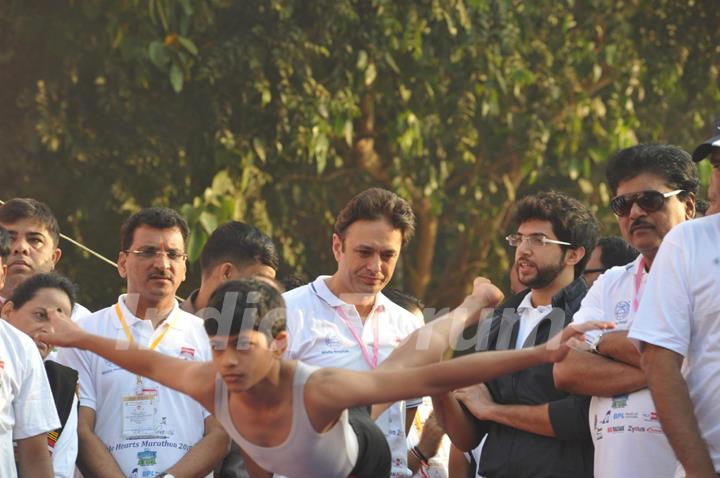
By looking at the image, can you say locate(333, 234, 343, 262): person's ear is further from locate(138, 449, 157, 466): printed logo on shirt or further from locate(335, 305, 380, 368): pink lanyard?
locate(138, 449, 157, 466): printed logo on shirt

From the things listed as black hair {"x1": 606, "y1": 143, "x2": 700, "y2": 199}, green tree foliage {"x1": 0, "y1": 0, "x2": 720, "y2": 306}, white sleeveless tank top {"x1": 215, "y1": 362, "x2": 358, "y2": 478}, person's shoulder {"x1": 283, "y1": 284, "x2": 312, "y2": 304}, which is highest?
green tree foliage {"x1": 0, "y1": 0, "x2": 720, "y2": 306}

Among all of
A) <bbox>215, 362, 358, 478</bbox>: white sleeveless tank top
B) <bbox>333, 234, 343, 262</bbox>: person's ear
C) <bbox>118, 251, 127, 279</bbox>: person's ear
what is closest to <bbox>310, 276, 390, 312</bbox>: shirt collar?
<bbox>333, 234, 343, 262</bbox>: person's ear

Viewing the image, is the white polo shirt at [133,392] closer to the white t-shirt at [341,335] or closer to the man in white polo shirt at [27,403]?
the man in white polo shirt at [27,403]

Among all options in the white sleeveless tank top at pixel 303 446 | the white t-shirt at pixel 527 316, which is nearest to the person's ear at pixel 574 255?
the white t-shirt at pixel 527 316

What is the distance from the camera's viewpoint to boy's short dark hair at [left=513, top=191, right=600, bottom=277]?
284 inches

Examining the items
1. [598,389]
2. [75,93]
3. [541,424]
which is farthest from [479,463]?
[75,93]

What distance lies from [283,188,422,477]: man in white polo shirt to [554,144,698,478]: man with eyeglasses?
1192 millimetres

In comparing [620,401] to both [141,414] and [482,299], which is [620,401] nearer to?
[482,299]

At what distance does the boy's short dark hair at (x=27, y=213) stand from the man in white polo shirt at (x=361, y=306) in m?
1.93

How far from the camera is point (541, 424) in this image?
6.45 meters

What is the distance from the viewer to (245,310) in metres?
5.80

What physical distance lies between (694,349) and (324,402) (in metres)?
1.48

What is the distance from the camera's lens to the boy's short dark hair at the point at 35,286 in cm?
743

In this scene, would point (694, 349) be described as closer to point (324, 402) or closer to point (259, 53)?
point (324, 402)
